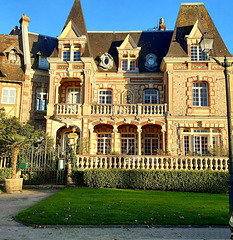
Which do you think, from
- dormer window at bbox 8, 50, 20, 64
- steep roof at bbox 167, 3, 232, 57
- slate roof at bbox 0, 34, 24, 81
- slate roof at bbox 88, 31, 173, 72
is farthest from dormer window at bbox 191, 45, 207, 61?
dormer window at bbox 8, 50, 20, 64

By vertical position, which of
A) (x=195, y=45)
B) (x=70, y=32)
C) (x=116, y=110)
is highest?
(x=70, y=32)

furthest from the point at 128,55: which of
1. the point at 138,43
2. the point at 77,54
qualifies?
the point at 77,54

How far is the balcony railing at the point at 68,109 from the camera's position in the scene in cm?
2059

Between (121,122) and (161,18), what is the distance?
553 inches

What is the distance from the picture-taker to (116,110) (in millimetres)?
20828

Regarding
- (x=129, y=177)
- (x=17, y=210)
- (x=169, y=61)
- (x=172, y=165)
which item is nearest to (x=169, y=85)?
(x=169, y=61)

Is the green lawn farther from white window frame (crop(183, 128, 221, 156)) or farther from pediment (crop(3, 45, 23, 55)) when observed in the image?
pediment (crop(3, 45, 23, 55))

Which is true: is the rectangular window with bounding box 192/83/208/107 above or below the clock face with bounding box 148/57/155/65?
below

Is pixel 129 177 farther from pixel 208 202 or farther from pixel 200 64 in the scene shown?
pixel 200 64

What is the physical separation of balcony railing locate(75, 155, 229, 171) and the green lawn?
10.5 feet

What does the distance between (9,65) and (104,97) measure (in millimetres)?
8327

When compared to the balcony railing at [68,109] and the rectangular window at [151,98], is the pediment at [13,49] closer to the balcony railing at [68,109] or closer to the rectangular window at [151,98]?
the balcony railing at [68,109]

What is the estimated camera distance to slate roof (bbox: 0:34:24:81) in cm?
2198

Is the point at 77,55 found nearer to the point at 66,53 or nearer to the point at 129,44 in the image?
the point at 66,53
